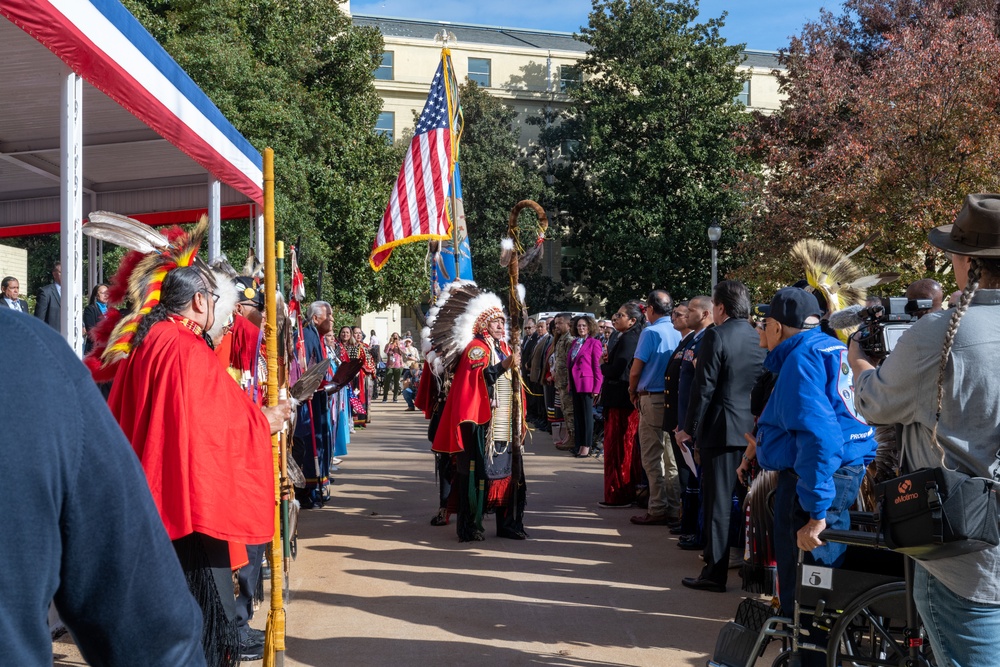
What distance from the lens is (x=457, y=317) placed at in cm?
834

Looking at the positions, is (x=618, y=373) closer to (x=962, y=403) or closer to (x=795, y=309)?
(x=795, y=309)

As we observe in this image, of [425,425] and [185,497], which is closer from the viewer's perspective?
[185,497]

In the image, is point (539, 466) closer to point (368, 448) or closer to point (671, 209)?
point (368, 448)

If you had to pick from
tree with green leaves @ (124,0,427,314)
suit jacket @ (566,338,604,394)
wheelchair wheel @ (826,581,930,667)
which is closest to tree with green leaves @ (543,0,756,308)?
tree with green leaves @ (124,0,427,314)

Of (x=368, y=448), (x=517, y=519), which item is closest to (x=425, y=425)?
(x=368, y=448)

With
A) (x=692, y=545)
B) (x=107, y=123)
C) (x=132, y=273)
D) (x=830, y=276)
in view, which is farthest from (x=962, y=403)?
(x=107, y=123)

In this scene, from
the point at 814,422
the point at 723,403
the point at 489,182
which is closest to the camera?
the point at 814,422

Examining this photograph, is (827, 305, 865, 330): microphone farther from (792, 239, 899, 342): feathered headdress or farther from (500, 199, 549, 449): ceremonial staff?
(500, 199, 549, 449): ceremonial staff

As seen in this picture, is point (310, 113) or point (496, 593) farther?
point (310, 113)

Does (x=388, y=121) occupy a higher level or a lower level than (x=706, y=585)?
higher

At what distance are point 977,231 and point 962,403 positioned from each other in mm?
508

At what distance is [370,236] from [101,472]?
26338 mm

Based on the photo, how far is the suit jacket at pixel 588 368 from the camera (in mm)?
13297

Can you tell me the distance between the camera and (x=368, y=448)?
15.5 m
